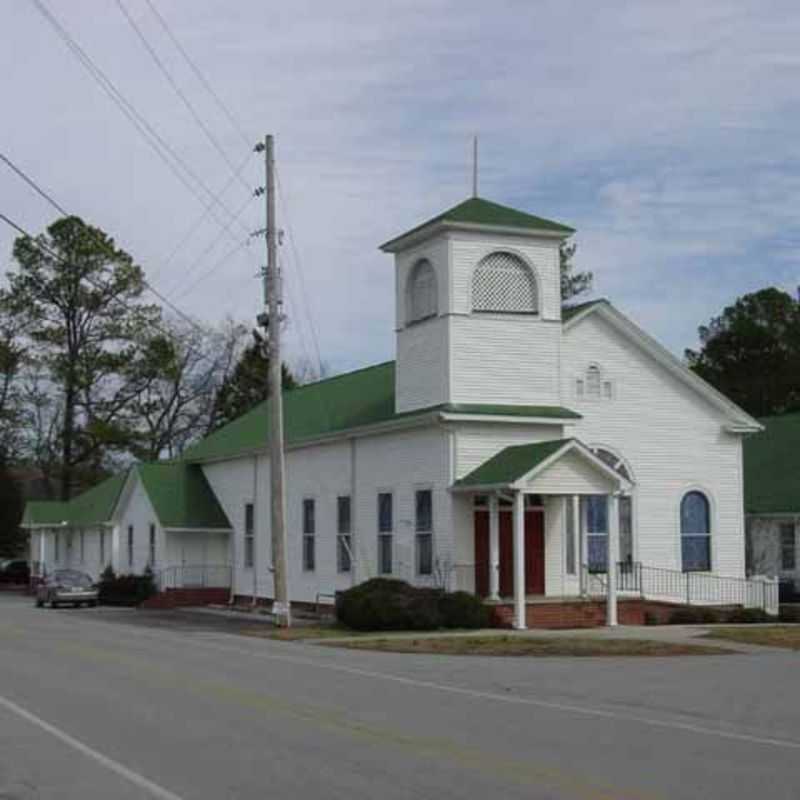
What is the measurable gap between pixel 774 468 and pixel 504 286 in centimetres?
1760

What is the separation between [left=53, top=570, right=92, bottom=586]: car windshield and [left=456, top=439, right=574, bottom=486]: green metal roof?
2280 cm

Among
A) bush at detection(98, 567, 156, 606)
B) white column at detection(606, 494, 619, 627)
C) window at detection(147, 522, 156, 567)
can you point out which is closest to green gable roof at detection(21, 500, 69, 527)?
bush at detection(98, 567, 156, 606)

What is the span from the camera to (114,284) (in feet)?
255

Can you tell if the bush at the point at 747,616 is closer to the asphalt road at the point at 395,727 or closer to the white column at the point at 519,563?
the white column at the point at 519,563

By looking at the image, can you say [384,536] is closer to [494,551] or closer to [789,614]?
[494,551]

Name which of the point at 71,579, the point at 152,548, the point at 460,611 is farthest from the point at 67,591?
the point at 460,611

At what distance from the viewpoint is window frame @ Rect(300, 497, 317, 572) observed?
44250 millimetres

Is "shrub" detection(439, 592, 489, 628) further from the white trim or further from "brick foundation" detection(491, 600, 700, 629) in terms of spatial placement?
the white trim

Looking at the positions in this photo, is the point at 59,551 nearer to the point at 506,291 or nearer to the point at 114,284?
the point at 114,284

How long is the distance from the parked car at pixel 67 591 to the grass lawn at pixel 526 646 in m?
25.0

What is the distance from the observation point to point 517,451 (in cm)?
3591

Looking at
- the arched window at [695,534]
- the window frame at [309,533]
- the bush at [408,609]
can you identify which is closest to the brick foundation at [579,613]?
the bush at [408,609]

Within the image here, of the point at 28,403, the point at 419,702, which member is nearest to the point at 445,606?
the point at 419,702

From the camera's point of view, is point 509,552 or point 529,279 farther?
point 529,279
